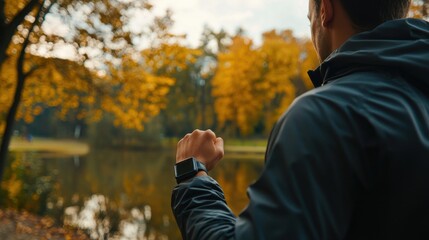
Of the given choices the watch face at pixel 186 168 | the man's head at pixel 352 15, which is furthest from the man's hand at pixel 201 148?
the man's head at pixel 352 15

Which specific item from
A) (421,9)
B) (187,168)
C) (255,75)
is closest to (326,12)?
(187,168)

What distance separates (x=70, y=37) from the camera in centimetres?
920

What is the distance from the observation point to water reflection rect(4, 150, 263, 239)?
11.1m

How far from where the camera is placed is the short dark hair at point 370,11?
38.4 inches

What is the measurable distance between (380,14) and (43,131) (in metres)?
63.1

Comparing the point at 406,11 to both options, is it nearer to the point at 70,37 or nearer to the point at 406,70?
the point at 406,70

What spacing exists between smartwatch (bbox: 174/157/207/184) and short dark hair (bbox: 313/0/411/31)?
485 mm

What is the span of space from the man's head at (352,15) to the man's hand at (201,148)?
38cm

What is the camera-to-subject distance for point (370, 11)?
98 cm

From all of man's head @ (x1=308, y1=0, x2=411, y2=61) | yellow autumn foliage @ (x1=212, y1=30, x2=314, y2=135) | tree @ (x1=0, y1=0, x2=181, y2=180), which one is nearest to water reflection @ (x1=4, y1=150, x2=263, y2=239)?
tree @ (x1=0, y1=0, x2=181, y2=180)

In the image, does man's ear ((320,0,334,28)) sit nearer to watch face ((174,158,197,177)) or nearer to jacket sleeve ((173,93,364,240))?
jacket sleeve ((173,93,364,240))

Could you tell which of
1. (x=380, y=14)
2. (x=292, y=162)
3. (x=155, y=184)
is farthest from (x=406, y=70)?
(x=155, y=184)

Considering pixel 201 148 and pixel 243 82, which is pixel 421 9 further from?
pixel 243 82

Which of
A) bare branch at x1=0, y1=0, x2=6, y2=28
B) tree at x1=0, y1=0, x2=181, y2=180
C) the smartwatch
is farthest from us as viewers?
tree at x1=0, y1=0, x2=181, y2=180
